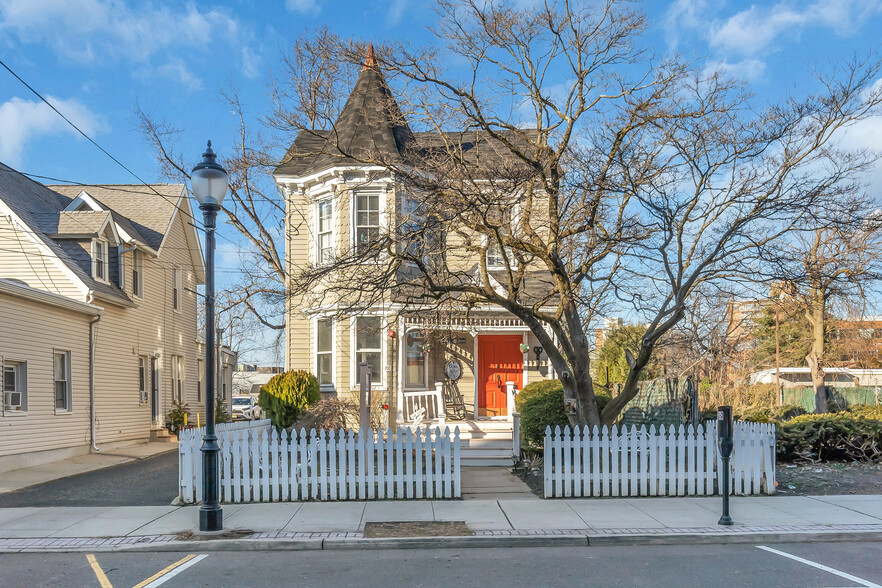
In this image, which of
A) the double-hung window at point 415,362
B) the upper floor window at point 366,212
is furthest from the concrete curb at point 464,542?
the upper floor window at point 366,212

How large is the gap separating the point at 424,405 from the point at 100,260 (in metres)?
10.0

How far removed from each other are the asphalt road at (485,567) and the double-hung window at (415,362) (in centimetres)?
1069

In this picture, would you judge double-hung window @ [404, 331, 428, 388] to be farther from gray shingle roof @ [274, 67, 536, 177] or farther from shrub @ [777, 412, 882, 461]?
shrub @ [777, 412, 882, 461]

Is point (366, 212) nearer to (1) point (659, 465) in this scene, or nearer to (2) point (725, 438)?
(1) point (659, 465)

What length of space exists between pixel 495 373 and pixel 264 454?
1008 centimetres

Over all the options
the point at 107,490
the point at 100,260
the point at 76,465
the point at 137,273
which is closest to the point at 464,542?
the point at 107,490

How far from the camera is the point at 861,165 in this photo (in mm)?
11172

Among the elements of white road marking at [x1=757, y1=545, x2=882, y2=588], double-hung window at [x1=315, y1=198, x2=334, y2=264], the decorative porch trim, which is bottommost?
white road marking at [x1=757, y1=545, x2=882, y2=588]

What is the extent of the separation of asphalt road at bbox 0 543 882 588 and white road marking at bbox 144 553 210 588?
3 centimetres

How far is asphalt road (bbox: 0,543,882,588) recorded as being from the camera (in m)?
6.74

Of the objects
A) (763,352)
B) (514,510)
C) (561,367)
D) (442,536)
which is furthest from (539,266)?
(763,352)

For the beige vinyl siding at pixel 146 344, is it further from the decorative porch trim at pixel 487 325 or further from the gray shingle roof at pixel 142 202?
the decorative porch trim at pixel 487 325

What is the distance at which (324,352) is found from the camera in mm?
18328

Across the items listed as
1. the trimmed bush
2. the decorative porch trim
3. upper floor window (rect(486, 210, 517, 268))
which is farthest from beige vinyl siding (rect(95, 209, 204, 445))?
the trimmed bush
